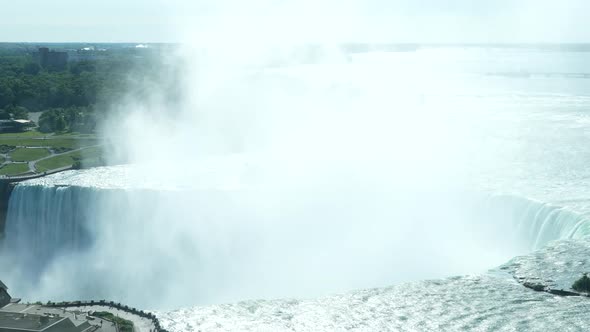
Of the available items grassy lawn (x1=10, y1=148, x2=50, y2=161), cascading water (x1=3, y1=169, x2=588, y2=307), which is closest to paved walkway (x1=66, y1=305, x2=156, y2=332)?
cascading water (x1=3, y1=169, x2=588, y2=307)

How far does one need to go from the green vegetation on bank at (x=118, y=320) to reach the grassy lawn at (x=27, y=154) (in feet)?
74.6

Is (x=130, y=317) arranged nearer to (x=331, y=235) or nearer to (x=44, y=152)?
(x=331, y=235)

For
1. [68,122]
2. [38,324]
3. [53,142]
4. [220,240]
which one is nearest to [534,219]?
[220,240]

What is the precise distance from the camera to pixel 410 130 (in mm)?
43875

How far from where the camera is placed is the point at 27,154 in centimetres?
3897

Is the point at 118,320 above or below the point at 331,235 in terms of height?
below

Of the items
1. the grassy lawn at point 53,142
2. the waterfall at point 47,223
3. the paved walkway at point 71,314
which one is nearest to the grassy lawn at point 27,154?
the grassy lawn at point 53,142

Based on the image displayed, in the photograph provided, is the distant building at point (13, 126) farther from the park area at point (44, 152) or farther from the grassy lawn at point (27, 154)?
the grassy lawn at point (27, 154)

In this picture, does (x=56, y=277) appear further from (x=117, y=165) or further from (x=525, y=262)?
(x=525, y=262)

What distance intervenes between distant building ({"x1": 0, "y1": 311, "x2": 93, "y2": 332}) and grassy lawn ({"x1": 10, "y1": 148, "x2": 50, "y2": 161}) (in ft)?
76.7

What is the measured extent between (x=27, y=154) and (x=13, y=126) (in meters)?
11.6

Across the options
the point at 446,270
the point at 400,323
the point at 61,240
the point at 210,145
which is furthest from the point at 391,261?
the point at 210,145

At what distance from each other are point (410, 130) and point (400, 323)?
27.5 metres

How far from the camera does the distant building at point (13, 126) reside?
48681mm
